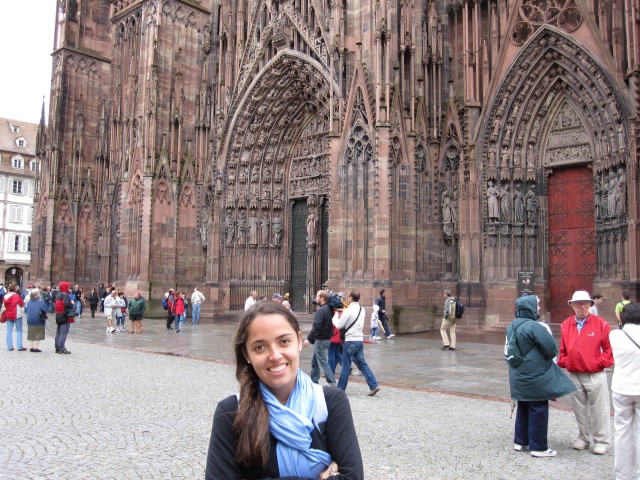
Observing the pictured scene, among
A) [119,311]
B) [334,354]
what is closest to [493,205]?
[334,354]

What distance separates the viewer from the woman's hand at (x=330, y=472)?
7.14 feet

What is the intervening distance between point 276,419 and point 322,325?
736cm

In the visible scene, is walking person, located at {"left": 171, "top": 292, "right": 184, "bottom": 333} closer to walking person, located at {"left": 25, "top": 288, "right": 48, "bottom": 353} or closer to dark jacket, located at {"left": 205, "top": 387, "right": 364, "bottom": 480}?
walking person, located at {"left": 25, "top": 288, "right": 48, "bottom": 353}

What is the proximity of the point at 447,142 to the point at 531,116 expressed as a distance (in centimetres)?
283

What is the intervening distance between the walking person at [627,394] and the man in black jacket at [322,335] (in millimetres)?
4863

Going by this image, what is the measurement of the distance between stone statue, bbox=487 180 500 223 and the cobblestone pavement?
762 cm

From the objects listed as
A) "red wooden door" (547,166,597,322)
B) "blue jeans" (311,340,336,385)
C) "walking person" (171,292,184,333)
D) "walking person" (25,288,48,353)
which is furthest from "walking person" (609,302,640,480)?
"walking person" (171,292,184,333)

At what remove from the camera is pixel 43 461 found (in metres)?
5.64

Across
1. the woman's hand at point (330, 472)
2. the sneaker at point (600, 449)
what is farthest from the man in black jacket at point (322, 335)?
the woman's hand at point (330, 472)

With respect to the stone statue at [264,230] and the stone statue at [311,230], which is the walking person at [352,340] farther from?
the stone statue at [264,230]

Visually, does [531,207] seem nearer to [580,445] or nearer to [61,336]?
[61,336]

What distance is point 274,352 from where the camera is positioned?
2254 mm

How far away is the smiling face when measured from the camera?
225cm

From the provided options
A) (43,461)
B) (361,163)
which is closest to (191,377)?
(43,461)
